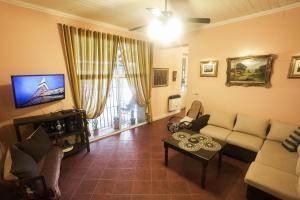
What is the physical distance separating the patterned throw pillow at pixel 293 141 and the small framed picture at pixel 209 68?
1.82m

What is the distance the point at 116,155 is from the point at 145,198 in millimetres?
1226

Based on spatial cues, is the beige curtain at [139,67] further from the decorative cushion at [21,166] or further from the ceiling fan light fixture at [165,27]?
the decorative cushion at [21,166]

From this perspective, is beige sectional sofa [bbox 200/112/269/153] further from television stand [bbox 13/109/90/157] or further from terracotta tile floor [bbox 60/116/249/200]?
television stand [bbox 13/109/90/157]

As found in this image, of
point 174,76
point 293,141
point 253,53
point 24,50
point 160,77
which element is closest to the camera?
point 293,141

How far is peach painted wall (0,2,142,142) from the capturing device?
2.42 meters

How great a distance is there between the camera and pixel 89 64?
326 cm

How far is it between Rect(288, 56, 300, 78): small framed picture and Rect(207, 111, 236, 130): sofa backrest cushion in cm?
122

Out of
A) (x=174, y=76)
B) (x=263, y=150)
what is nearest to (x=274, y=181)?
(x=263, y=150)

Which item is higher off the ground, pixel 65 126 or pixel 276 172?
pixel 65 126

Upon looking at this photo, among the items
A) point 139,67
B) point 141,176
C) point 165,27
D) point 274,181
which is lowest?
point 141,176

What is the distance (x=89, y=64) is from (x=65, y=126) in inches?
52.8

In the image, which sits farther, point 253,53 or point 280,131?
point 253,53

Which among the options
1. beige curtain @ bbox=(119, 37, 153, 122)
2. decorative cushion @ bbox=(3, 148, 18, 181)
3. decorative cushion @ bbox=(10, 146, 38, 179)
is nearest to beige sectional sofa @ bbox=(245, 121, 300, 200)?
decorative cushion @ bbox=(10, 146, 38, 179)

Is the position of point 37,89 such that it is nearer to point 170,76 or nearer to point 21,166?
point 21,166
